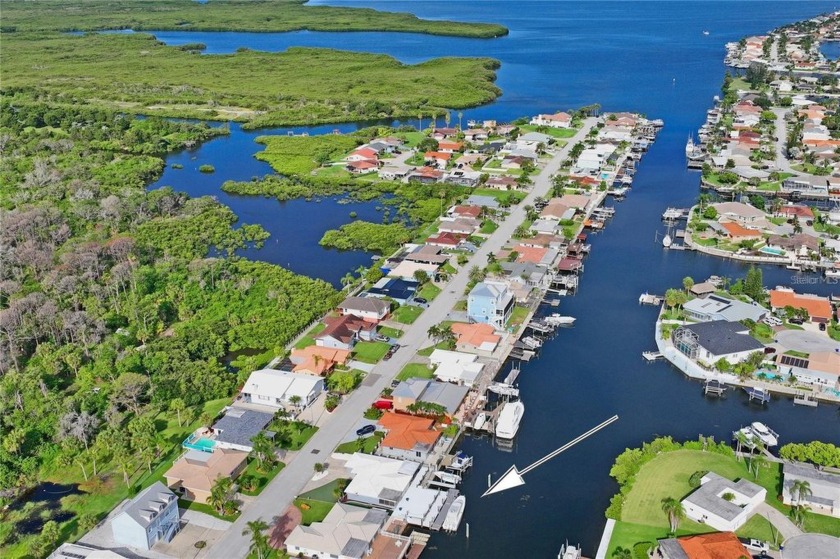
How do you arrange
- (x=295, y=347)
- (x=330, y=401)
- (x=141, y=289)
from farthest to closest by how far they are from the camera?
(x=141, y=289)
(x=295, y=347)
(x=330, y=401)

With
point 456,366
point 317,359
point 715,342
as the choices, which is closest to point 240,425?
point 317,359

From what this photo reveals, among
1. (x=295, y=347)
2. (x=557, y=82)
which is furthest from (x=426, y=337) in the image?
(x=557, y=82)

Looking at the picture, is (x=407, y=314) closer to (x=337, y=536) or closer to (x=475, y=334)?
(x=475, y=334)

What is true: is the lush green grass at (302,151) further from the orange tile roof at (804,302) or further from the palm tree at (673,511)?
the palm tree at (673,511)

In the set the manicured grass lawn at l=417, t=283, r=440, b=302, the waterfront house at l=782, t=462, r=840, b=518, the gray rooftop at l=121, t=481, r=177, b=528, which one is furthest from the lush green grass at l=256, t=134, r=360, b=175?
the waterfront house at l=782, t=462, r=840, b=518

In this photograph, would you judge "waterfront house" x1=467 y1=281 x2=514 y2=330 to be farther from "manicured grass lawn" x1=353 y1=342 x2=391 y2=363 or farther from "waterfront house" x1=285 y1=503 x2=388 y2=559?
"waterfront house" x1=285 y1=503 x2=388 y2=559

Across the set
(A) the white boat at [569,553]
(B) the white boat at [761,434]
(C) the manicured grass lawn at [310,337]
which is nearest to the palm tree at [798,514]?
(B) the white boat at [761,434]

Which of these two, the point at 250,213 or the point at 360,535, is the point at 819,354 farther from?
the point at 250,213
